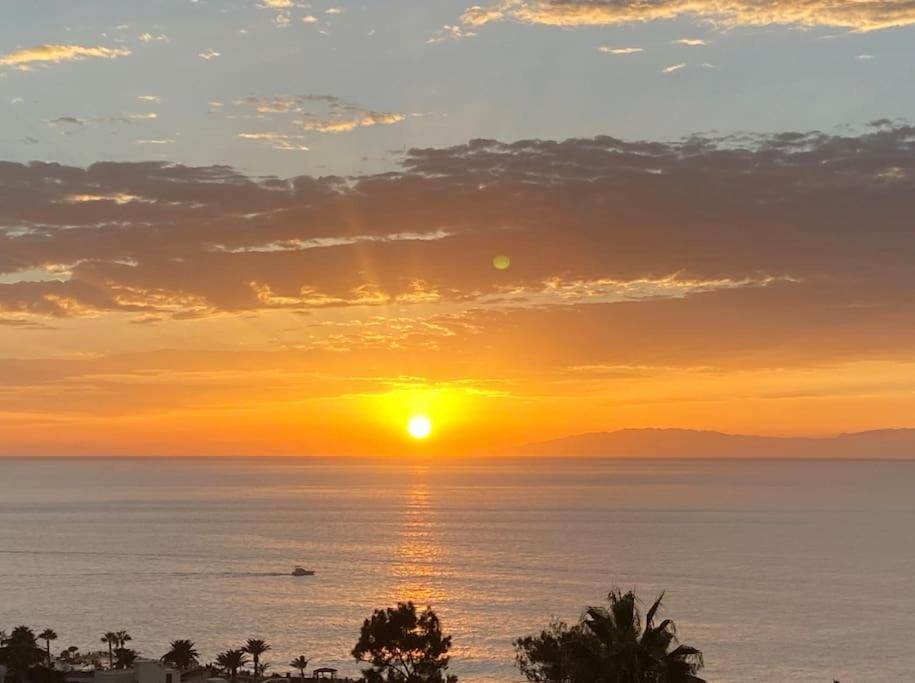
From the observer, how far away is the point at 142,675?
7006cm

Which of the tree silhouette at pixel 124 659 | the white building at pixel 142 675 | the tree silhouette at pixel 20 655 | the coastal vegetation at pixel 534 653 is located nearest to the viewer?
the coastal vegetation at pixel 534 653

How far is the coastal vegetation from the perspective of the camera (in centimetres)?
3166

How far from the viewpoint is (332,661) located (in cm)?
11325

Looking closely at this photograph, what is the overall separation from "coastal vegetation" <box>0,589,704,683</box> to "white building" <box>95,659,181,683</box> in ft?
15.9

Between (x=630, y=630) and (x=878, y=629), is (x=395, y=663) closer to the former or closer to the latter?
(x=630, y=630)

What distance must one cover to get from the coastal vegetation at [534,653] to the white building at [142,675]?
15.9 ft

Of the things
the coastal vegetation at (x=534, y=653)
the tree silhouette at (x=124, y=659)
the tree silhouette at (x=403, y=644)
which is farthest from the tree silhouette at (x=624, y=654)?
the tree silhouette at (x=124, y=659)

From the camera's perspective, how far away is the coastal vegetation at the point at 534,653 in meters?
31.7

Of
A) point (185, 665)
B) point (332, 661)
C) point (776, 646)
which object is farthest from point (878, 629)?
point (185, 665)

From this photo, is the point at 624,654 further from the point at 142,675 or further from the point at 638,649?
the point at 142,675

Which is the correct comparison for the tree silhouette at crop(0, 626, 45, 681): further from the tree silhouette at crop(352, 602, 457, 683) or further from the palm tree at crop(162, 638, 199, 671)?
the tree silhouette at crop(352, 602, 457, 683)

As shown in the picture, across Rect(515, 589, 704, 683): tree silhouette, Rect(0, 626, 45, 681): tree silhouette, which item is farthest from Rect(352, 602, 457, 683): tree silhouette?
Rect(0, 626, 45, 681): tree silhouette

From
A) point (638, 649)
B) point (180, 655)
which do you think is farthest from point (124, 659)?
point (638, 649)

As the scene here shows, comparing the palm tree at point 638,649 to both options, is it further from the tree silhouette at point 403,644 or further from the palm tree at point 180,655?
the palm tree at point 180,655
